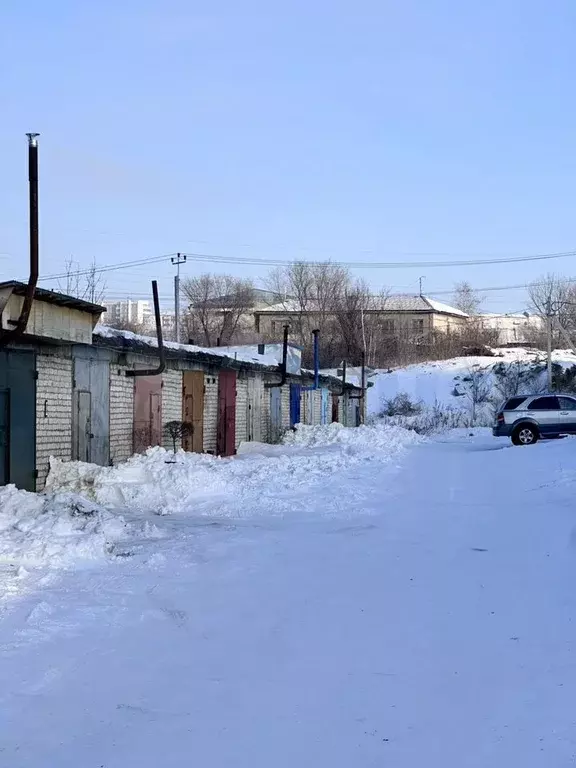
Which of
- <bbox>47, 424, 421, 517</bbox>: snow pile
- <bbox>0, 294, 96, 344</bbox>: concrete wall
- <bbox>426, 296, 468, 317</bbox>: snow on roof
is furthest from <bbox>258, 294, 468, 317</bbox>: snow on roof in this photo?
<bbox>0, 294, 96, 344</bbox>: concrete wall

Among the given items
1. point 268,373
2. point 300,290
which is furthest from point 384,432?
point 300,290

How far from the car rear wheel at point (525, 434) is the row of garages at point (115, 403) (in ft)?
27.8

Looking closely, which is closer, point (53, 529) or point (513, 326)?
point (53, 529)

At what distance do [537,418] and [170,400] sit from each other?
1260 cm

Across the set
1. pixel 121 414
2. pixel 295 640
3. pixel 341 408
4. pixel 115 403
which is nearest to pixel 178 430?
pixel 121 414

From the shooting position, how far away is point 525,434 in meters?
26.7

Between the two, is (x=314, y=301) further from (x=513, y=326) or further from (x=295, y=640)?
(x=295, y=640)

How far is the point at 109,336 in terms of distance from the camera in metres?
16.3

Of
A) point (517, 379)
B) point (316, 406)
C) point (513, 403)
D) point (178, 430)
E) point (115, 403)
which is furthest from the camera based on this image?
point (517, 379)

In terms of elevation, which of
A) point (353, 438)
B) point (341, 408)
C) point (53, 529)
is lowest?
point (353, 438)

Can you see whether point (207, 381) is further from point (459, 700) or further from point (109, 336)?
→ point (459, 700)

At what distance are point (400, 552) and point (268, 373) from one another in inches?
765

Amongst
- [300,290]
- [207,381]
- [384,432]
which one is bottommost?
[384,432]

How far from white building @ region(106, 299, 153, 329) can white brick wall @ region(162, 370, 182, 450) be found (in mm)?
46224
